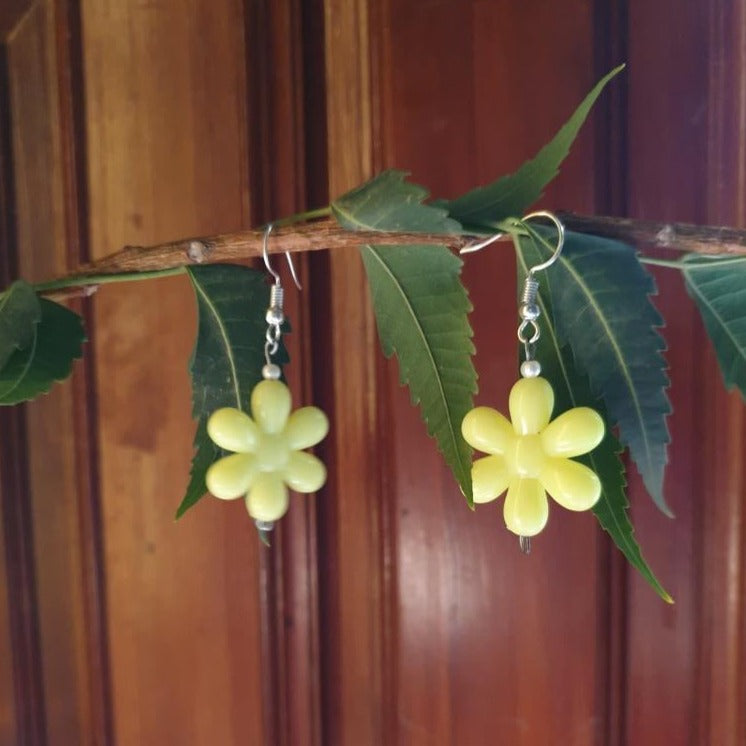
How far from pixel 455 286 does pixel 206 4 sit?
1.04 ft

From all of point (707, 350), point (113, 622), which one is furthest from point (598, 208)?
point (113, 622)

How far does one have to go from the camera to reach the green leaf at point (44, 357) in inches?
9.7

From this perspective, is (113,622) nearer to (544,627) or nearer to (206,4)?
(544,627)

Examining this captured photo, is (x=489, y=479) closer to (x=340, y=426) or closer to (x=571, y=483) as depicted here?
(x=571, y=483)

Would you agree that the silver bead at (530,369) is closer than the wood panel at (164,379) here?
Yes

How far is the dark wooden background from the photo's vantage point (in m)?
0.37

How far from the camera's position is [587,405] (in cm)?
24

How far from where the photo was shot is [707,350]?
37cm

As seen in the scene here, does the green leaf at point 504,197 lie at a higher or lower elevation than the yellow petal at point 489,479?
higher

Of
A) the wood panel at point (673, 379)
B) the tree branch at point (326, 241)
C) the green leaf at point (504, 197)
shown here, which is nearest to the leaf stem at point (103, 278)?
the tree branch at point (326, 241)

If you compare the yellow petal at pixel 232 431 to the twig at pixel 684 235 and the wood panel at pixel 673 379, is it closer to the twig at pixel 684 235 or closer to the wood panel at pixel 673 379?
the twig at pixel 684 235

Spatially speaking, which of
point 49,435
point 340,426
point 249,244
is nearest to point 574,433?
point 249,244

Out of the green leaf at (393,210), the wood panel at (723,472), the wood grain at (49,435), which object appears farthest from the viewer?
the wood grain at (49,435)

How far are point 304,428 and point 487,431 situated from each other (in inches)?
2.6
